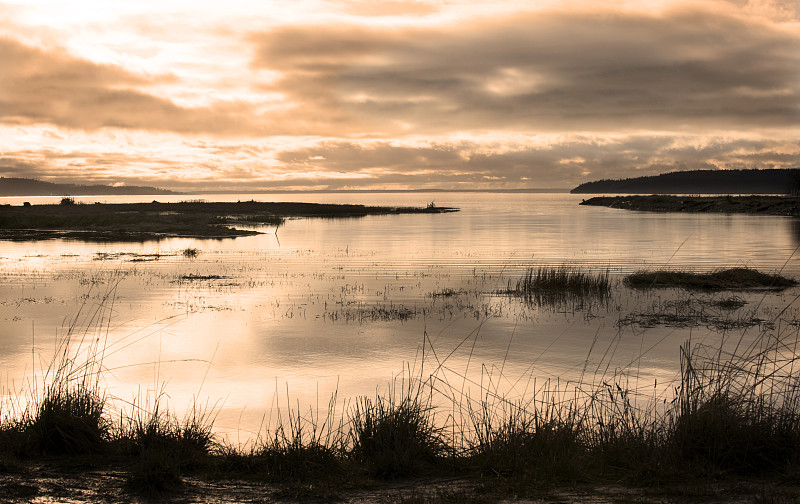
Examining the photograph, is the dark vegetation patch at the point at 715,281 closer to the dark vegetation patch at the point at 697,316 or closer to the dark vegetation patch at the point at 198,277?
the dark vegetation patch at the point at 697,316

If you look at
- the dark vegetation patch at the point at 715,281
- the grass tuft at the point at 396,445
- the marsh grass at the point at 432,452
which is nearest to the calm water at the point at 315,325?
the dark vegetation patch at the point at 715,281

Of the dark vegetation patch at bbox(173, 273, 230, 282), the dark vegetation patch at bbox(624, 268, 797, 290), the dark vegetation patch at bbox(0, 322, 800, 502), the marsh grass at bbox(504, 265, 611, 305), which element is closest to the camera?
the dark vegetation patch at bbox(0, 322, 800, 502)

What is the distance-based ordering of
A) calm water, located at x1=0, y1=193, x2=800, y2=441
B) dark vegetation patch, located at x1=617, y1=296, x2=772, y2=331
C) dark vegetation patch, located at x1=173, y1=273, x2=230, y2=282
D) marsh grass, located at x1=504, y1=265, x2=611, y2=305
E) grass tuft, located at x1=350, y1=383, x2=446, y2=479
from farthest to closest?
dark vegetation patch, located at x1=173, y1=273, x2=230, y2=282 < marsh grass, located at x1=504, y1=265, x2=611, y2=305 < dark vegetation patch, located at x1=617, y1=296, x2=772, y2=331 < calm water, located at x1=0, y1=193, x2=800, y2=441 < grass tuft, located at x1=350, y1=383, x2=446, y2=479

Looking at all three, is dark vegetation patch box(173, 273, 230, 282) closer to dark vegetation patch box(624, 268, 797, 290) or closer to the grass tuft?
dark vegetation patch box(624, 268, 797, 290)

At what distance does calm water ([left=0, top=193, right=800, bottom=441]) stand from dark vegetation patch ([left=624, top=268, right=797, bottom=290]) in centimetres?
115

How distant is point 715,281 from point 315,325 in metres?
16.8

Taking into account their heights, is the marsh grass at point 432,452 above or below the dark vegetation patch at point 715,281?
below

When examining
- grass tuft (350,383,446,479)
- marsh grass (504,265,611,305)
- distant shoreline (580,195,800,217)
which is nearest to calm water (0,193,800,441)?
marsh grass (504,265,611,305)

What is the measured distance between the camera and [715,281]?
26.3m

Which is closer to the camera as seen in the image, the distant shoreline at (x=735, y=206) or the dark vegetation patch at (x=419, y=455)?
the dark vegetation patch at (x=419, y=455)

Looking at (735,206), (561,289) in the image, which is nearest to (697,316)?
(561,289)

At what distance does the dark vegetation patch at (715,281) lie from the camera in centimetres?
2573

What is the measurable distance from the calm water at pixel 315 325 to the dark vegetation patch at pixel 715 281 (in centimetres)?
115

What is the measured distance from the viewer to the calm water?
13570 millimetres
